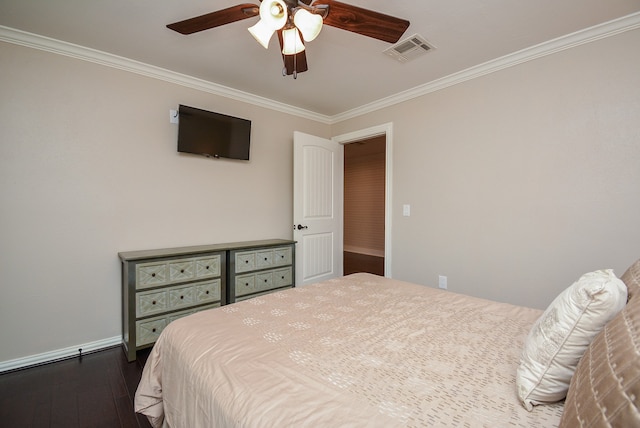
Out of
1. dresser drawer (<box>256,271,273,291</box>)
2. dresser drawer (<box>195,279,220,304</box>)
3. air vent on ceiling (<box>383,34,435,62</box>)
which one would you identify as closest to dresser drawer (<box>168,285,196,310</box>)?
dresser drawer (<box>195,279,220,304</box>)

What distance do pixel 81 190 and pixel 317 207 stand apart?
7.93 ft

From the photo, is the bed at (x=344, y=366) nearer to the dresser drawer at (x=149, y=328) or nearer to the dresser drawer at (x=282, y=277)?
the dresser drawer at (x=149, y=328)

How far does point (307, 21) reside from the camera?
143cm

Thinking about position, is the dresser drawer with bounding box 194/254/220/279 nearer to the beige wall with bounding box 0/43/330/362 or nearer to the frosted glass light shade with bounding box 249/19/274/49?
the beige wall with bounding box 0/43/330/362

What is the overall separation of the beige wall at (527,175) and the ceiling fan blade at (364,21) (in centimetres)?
151

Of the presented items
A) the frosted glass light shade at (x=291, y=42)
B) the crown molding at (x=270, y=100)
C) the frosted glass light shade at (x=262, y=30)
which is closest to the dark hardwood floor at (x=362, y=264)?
the crown molding at (x=270, y=100)

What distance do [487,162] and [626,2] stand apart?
4.10 feet

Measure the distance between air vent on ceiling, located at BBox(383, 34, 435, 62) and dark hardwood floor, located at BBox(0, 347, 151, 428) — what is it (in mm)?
3085

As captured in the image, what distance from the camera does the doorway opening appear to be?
636cm

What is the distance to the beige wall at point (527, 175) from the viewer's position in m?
1.97

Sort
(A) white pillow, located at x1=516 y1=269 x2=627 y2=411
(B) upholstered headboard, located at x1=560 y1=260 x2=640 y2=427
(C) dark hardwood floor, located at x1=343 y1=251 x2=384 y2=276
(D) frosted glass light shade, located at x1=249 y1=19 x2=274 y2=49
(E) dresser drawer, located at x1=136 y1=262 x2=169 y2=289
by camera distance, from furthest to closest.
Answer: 1. (C) dark hardwood floor, located at x1=343 y1=251 x2=384 y2=276
2. (E) dresser drawer, located at x1=136 y1=262 x2=169 y2=289
3. (D) frosted glass light shade, located at x1=249 y1=19 x2=274 y2=49
4. (A) white pillow, located at x1=516 y1=269 x2=627 y2=411
5. (B) upholstered headboard, located at x1=560 y1=260 x2=640 y2=427

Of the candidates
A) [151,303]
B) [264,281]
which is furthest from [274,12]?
[264,281]

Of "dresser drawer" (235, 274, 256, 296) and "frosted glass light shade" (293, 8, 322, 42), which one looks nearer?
"frosted glass light shade" (293, 8, 322, 42)

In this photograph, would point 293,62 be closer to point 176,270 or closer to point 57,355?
point 176,270
